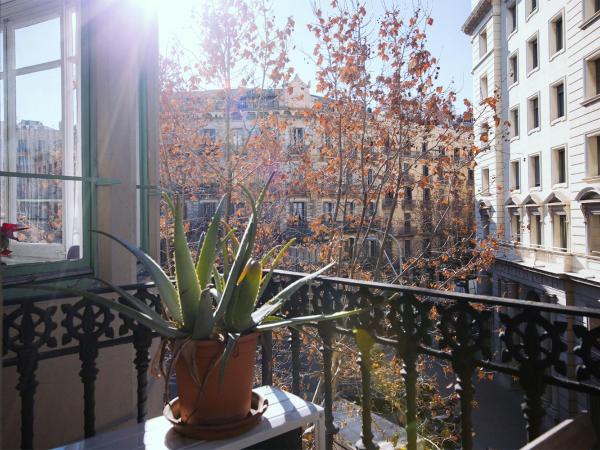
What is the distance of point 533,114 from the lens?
18.2 m

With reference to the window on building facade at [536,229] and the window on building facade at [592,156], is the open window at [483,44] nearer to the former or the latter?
the window on building facade at [536,229]

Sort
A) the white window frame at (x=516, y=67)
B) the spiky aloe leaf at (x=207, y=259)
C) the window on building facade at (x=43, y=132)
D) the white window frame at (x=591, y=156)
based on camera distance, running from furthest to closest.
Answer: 1. the white window frame at (x=516, y=67)
2. the white window frame at (x=591, y=156)
3. the window on building facade at (x=43, y=132)
4. the spiky aloe leaf at (x=207, y=259)

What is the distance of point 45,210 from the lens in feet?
8.66

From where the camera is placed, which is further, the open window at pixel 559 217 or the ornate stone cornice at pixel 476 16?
the ornate stone cornice at pixel 476 16

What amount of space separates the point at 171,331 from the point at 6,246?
1.14 m

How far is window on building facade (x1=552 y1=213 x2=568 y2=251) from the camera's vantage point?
17.0 meters

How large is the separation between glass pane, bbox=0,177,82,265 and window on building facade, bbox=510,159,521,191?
797 inches

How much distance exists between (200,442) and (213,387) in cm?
18

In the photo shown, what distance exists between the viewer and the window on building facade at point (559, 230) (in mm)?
16984

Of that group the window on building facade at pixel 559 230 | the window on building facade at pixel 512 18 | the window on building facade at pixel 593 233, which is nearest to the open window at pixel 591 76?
the window on building facade at pixel 593 233

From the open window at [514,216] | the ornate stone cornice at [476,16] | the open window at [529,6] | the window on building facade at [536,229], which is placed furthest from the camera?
the ornate stone cornice at [476,16]

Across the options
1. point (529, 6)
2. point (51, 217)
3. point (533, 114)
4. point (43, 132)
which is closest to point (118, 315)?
point (51, 217)

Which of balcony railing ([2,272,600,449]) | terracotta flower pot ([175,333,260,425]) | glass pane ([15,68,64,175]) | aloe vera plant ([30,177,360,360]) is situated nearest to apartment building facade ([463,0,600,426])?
balcony railing ([2,272,600,449])

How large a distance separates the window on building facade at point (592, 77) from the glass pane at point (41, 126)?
15.5 meters
